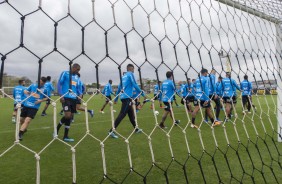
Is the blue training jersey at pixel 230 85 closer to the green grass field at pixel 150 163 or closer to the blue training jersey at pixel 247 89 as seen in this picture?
the blue training jersey at pixel 247 89

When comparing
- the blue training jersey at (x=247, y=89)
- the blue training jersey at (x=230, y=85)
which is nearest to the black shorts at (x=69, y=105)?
the blue training jersey at (x=230, y=85)

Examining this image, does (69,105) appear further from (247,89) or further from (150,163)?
(247,89)

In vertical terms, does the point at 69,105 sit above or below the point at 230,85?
below

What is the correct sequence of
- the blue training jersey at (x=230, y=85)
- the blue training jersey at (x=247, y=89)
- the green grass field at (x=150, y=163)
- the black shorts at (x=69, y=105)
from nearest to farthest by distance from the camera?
the green grass field at (x=150, y=163) < the blue training jersey at (x=230, y=85) < the blue training jersey at (x=247, y=89) < the black shorts at (x=69, y=105)

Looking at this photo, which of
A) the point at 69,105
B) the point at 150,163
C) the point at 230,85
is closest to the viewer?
the point at 150,163

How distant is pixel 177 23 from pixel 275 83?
2.32 metres

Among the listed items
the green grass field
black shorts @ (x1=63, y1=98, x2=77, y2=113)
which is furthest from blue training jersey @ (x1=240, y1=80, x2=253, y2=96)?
black shorts @ (x1=63, y1=98, x2=77, y2=113)

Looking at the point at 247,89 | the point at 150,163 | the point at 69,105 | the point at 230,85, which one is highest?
the point at 230,85

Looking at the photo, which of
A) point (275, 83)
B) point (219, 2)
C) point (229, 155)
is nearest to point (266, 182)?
point (229, 155)

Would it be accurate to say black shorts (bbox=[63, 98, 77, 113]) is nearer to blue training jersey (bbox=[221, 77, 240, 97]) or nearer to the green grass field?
the green grass field

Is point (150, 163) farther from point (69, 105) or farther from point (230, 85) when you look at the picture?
point (230, 85)

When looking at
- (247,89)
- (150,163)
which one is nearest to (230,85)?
(247,89)

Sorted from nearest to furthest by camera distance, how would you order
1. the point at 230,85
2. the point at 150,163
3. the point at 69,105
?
1. the point at 150,163
2. the point at 69,105
3. the point at 230,85

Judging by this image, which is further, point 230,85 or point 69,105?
point 230,85
